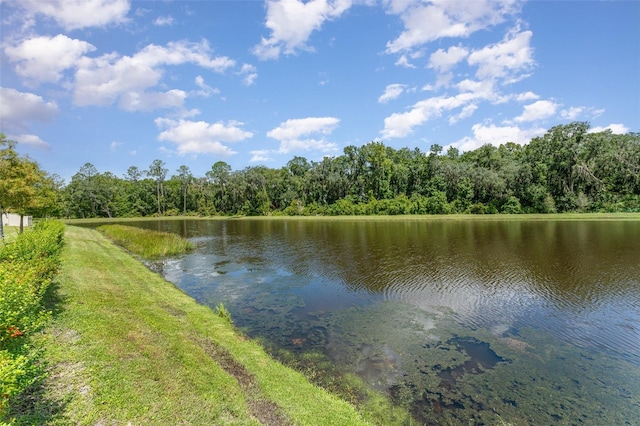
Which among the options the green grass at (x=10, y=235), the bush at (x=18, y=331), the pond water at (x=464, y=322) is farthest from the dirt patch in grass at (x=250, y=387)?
the green grass at (x=10, y=235)

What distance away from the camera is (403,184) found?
87.1 meters

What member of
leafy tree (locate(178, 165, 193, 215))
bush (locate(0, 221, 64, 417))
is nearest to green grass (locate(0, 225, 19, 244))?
bush (locate(0, 221, 64, 417))

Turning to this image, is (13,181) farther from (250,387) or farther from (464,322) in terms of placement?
(464,322)

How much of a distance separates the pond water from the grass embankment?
1.95 m

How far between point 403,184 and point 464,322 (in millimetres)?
77737

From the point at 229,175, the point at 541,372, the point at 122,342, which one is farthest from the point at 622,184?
the point at 229,175

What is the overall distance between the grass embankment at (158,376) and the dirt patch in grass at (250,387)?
0.07 feet

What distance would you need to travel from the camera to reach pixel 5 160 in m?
23.5

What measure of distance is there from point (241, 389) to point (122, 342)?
11.9 ft

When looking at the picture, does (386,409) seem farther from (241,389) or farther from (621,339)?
(621,339)

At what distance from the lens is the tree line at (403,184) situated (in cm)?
6325

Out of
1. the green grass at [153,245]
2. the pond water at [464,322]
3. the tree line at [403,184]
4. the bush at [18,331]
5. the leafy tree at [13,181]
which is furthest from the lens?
the tree line at [403,184]

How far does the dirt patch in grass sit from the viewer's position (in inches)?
245

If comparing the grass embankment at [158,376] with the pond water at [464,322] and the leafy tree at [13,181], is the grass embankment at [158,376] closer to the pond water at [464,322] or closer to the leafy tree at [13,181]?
the pond water at [464,322]
